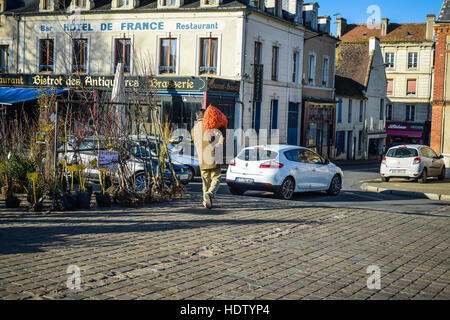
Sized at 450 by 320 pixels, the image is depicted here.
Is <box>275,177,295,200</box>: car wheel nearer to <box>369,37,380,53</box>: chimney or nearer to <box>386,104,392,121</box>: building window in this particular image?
<box>369,37,380,53</box>: chimney

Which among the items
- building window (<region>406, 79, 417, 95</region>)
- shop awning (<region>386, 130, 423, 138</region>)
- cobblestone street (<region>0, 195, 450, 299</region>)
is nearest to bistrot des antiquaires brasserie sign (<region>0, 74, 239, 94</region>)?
A: cobblestone street (<region>0, 195, 450, 299</region>)

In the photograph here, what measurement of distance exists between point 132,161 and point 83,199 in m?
2.06

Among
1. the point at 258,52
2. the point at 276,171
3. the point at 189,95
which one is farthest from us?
the point at 258,52

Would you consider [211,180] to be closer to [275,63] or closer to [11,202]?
[11,202]

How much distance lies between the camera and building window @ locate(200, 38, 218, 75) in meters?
29.9

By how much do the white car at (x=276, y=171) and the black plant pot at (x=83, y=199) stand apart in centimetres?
530

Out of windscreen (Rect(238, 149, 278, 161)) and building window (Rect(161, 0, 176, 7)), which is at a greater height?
building window (Rect(161, 0, 176, 7))

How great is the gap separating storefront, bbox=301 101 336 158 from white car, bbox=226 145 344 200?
67.6 feet

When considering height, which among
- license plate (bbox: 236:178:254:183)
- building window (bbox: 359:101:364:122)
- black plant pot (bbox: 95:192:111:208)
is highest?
building window (bbox: 359:101:364:122)

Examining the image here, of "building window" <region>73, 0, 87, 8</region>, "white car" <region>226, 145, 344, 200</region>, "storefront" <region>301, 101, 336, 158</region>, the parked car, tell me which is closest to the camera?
the parked car

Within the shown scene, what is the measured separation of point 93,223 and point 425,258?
5.13 meters

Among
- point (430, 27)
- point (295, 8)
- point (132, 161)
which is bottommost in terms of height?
point (132, 161)

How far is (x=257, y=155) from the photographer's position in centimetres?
1495

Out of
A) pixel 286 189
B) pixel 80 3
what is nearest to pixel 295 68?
pixel 80 3
